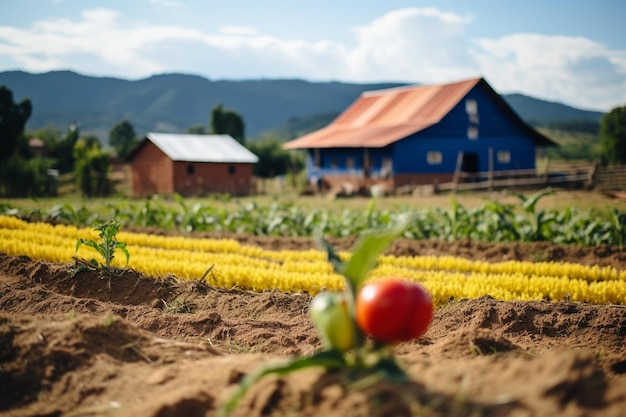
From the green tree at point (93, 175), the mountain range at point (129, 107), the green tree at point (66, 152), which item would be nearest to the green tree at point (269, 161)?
the green tree at point (66, 152)

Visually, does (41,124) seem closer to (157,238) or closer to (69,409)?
(157,238)

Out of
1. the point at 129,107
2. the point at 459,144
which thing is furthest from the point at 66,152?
the point at 129,107

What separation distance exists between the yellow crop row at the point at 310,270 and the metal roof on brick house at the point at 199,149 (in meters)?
23.2

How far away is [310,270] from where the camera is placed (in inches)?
339

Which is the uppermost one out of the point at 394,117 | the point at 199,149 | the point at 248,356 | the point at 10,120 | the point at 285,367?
the point at 10,120

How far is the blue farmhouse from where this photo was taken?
102ft

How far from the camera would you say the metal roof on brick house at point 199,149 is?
3462 centimetres

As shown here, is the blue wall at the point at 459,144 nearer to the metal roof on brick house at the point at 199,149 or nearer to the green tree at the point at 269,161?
the metal roof on brick house at the point at 199,149

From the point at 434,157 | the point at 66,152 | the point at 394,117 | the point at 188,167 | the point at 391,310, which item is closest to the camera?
the point at 391,310

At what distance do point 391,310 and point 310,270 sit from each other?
244 inches

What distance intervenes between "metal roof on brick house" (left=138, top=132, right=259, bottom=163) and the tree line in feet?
10.1

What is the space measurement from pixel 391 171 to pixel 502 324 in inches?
1003

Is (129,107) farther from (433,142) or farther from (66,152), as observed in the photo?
(433,142)

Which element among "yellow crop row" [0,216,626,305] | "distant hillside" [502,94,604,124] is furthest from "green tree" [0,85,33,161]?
"distant hillside" [502,94,604,124]
